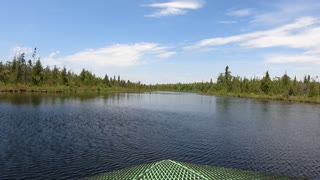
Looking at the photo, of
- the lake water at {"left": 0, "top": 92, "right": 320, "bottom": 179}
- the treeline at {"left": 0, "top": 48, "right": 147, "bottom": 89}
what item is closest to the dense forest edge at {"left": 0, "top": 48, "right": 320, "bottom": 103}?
the treeline at {"left": 0, "top": 48, "right": 147, "bottom": 89}

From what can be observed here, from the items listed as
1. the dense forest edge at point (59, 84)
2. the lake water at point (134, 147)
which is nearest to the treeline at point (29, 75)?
the dense forest edge at point (59, 84)

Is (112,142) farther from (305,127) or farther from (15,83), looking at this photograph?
(15,83)

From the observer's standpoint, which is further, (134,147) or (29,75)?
(29,75)

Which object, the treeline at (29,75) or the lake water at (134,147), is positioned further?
the treeline at (29,75)

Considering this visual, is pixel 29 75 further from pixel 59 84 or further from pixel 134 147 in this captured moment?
pixel 134 147

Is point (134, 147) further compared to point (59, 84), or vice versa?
point (59, 84)

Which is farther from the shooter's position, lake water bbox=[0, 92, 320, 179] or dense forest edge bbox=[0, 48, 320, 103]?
dense forest edge bbox=[0, 48, 320, 103]

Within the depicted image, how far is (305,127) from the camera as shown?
50.8m

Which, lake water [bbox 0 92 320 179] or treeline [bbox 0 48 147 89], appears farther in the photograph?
treeline [bbox 0 48 147 89]

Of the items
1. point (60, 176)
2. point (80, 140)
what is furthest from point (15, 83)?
point (60, 176)

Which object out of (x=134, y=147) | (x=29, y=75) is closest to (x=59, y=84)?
(x=29, y=75)

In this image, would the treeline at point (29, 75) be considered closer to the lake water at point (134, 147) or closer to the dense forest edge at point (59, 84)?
the dense forest edge at point (59, 84)

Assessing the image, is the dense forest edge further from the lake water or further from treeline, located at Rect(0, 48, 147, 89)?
the lake water

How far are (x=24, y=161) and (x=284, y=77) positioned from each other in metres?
152
